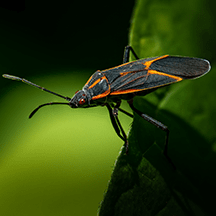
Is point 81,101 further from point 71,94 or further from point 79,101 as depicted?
point 71,94

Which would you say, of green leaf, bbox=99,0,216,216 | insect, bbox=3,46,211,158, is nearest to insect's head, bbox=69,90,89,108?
insect, bbox=3,46,211,158

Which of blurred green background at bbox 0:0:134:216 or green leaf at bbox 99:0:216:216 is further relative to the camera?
blurred green background at bbox 0:0:134:216

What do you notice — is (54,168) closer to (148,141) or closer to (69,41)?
(148,141)

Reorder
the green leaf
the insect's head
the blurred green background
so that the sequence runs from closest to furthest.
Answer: the green leaf < the blurred green background < the insect's head

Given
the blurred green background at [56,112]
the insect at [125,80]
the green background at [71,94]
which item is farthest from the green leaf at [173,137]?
the insect at [125,80]

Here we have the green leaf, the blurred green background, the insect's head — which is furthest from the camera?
the insect's head

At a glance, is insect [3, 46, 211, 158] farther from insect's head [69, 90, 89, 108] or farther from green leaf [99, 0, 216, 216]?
green leaf [99, 0, 216, 216]

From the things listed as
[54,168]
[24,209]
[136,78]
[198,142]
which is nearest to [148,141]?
[198,142]
